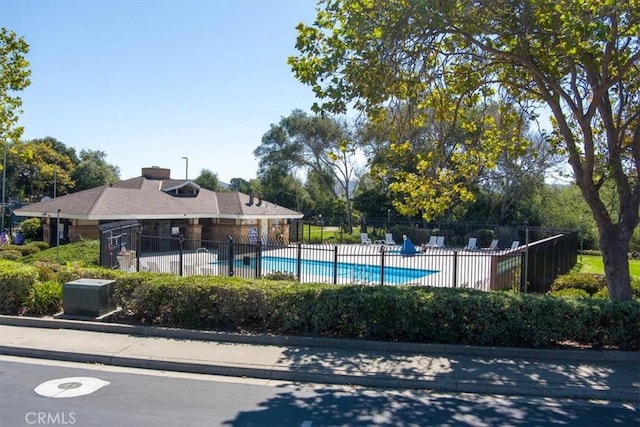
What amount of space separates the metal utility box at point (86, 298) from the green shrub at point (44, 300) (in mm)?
518

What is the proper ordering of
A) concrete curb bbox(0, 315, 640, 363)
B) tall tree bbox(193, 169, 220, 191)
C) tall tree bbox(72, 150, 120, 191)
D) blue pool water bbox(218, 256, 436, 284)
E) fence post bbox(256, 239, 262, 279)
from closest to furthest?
concrete curb bbox(0, 315, 640, 363) < fence post bbox(256, 239, 262, 279) < blue pool water bbox(218, 256, 436, 284) < tall tree bbox(72, 150, 120, 191) < tall tree bbox(193, 169, 220, 191)

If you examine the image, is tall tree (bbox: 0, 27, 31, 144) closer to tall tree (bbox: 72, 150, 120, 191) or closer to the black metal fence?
the black metal fence

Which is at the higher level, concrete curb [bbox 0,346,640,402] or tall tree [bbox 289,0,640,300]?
tall tree [bbox 289,0,640,300]

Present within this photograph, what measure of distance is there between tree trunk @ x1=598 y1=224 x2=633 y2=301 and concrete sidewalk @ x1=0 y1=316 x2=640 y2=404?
1746mm

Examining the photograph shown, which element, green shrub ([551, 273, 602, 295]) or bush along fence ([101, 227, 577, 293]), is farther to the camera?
bush along fence ([101, 227, 577, 293])

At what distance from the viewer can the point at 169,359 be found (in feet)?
23.2

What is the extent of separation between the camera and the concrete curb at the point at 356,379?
6168 millimetres

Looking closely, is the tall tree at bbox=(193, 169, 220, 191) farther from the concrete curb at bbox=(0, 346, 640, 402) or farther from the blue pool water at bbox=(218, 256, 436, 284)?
the concrete curb at bbox=(0, 346, 640, 402)

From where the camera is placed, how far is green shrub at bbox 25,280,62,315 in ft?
31.3

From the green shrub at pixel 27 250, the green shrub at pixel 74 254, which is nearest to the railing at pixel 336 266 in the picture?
the green shrub at pixel 74 254

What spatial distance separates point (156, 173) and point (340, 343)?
33.2m

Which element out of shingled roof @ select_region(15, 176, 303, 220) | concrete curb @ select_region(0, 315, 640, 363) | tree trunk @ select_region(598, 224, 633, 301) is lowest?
concrete curb @ select_region(0, 315, 640, 363)

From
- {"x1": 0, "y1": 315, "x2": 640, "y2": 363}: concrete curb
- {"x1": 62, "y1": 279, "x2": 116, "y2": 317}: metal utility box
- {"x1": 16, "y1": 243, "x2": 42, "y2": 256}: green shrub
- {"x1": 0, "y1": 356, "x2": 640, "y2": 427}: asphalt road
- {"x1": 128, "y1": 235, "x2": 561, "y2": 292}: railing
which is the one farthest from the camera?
{"x1": 16, "y1": 243, "x2": 42, "y2": 256}: green shrub

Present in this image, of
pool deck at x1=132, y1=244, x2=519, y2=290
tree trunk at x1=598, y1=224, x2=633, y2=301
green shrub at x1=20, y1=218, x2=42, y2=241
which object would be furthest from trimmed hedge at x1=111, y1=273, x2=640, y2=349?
green shrub at x1=20, y1=218, x2=42, y2=241
